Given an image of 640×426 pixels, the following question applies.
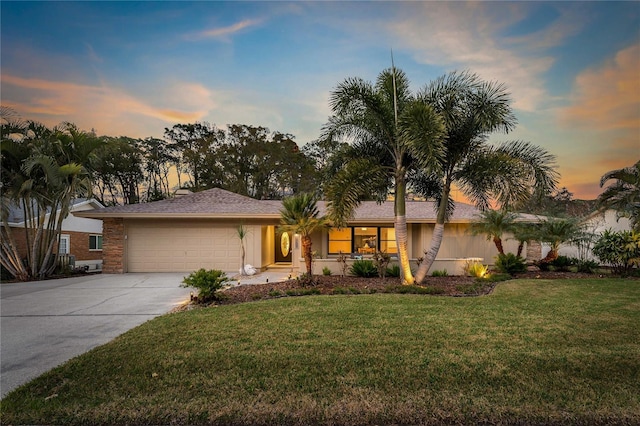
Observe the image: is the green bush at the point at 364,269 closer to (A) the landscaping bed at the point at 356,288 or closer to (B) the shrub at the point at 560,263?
(A) the landscaping bed at the point at 356,288

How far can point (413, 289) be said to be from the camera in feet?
29.0

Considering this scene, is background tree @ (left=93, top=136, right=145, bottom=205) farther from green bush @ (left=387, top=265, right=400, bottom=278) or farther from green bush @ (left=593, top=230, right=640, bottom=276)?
green bush @ (left=593, top=230, right=640, bottom=276)

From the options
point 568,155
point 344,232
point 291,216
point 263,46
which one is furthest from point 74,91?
point 568,155

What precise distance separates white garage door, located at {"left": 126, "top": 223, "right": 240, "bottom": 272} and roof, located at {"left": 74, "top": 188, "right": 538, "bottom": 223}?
2.75 ft

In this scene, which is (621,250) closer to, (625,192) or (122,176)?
(625,192)

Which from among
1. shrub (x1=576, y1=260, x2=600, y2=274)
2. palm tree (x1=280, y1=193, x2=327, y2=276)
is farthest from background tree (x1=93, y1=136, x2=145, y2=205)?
shrub (x1=576, y1=260, x2=600, y2=274)

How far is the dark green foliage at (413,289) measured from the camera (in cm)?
871

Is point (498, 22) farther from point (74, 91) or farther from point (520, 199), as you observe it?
point (74, 91)

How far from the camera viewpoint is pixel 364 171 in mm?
9484

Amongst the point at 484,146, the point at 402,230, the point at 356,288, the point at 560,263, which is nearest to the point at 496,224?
the point at 560,263

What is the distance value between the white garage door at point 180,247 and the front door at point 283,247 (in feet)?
12.5

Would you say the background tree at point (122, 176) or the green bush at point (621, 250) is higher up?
the background tree at point (122, 176)

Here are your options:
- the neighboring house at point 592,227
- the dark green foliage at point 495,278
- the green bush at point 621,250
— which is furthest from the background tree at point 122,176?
the green bush at point 621,250

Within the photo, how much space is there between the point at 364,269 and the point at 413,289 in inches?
102
